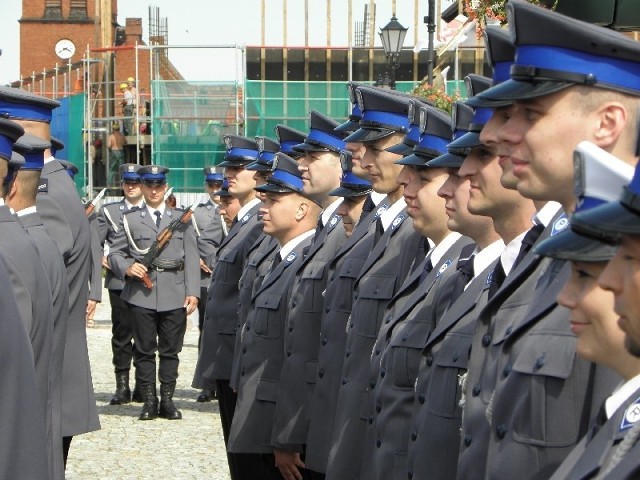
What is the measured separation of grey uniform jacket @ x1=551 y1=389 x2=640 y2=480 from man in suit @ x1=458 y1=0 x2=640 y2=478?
2.14 ft

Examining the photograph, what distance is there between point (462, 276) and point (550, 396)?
1.40m

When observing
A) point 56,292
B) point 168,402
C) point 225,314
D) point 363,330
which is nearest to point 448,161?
point 363,330

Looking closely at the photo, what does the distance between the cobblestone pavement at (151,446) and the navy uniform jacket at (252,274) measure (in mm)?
1468

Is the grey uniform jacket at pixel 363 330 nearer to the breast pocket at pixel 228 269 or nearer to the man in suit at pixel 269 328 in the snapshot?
the man in suit at pixel 269 328

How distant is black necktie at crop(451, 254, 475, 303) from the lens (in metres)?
4.90

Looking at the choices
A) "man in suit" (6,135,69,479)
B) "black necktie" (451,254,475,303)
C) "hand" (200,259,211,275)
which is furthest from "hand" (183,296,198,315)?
"black necktie" (451,254,475,303)

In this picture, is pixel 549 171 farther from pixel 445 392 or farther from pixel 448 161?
pixel 448 161

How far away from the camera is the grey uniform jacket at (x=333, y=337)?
6750 mm

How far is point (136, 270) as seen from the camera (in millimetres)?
13266

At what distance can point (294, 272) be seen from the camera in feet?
26.2

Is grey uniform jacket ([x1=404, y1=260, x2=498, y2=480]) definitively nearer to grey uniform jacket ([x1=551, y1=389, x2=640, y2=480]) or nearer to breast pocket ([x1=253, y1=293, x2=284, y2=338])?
grey uniform jacket ([x1=551, y1=389, x2=640, y2=480])

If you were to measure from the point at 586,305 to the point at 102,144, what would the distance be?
2959 centimetres

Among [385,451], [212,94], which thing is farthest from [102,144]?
[385,451]

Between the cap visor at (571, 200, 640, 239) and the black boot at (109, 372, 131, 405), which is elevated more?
the cap visor at (571, 200, 640, 239)
